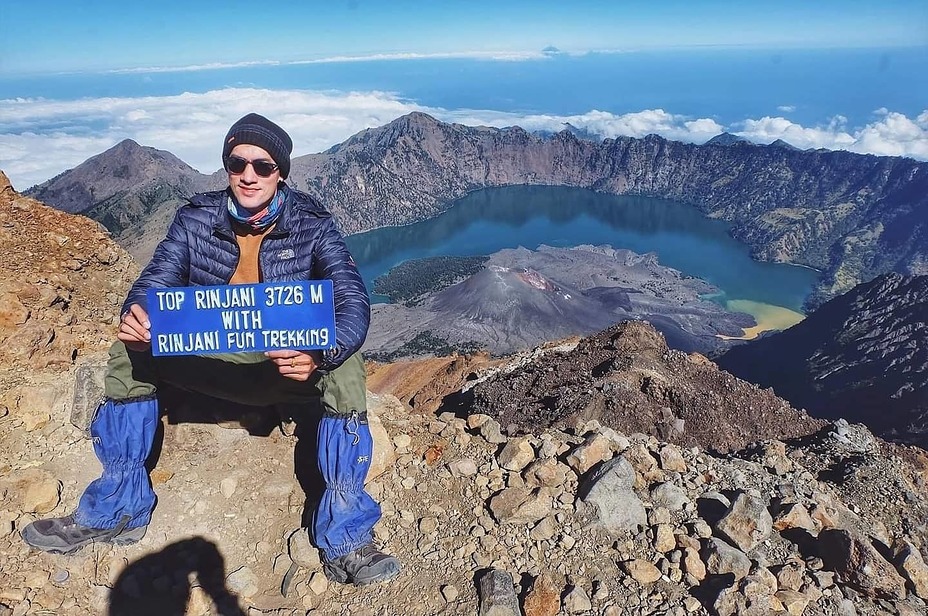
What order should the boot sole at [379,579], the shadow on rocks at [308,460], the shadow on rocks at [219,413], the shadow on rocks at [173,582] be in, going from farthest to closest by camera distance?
1. the shadow on rocks at [219,413]
2. the shadow on rocks at [308,460]
3. the boot sole at [379,579]
4. the shadow on rocks at [173,582]

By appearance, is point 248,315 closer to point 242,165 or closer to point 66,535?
point 242,165

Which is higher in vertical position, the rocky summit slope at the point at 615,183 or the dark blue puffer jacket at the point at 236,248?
the dark blue puffer jacket at the point at 236,248

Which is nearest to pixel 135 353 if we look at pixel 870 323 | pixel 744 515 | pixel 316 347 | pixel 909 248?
pixel 316 347

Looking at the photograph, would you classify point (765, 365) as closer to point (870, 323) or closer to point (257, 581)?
point (870, 323)

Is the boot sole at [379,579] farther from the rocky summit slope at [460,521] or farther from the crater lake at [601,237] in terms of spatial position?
the crater lake at [601,237]

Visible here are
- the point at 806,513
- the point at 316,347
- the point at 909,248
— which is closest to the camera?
the point at 316,347

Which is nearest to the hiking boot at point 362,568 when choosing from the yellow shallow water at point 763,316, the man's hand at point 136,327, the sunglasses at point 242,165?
the man's hand at point 136,327

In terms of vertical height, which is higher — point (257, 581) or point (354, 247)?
point (257, 581)
